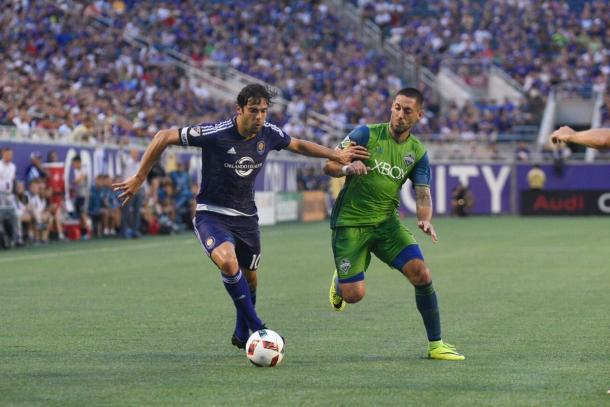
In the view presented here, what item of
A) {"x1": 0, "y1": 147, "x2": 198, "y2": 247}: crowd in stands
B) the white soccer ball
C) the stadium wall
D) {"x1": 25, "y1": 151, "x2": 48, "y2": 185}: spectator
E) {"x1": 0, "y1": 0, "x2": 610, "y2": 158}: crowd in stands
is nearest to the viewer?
the white soccer ball

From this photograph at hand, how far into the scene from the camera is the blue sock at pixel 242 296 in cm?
952

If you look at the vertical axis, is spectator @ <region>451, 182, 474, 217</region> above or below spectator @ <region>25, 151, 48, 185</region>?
below

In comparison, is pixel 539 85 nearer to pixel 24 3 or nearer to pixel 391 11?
pixel 391 11

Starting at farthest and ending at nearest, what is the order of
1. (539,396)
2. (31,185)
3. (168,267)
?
1. (31,185)
2. (168,267)
3. (539,396)

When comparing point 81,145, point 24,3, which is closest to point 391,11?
point 24,3

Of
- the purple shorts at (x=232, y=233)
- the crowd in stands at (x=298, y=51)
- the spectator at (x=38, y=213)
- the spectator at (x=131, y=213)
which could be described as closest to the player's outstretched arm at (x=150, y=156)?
the purple shorts at (x=232, y=233)

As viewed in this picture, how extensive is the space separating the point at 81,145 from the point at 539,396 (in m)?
22.4

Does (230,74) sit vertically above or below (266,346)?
above

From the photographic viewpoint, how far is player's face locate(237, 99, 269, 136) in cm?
954

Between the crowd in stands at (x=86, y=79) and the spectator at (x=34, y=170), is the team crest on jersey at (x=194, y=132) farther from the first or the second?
the crowd in stands at (x=86, y=79)

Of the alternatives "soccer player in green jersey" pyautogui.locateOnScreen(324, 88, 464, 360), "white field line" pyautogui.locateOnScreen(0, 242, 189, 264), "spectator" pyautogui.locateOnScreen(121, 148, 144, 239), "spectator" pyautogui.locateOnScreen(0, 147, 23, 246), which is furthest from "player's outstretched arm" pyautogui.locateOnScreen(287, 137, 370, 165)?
"spectator" pyautogui.locateOnScreen(121, 148, 144, 239)

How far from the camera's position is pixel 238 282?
9523 millimetres

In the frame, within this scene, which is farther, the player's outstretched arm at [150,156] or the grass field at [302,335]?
the player's outstretched arm at [150,156]

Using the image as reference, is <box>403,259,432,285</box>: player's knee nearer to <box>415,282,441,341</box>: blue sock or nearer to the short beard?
<box>415,282,441,341</box>: blue sock
